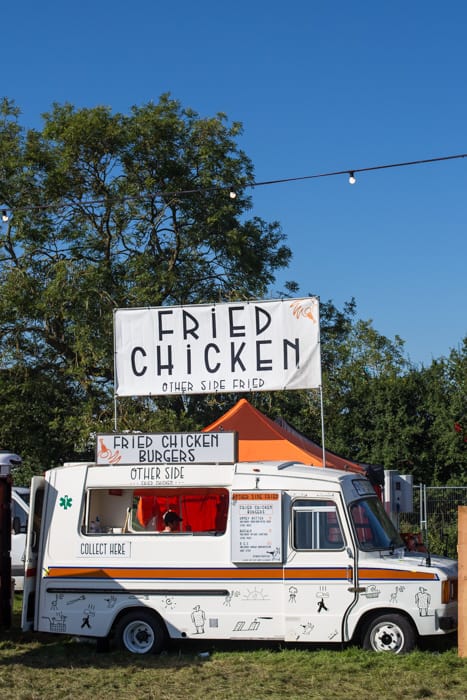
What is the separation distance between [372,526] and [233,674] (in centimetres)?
236

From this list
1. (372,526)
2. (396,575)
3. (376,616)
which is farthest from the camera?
(372,526)

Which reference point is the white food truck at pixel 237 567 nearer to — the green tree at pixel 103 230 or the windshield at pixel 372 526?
the windshield at pixel 372 526

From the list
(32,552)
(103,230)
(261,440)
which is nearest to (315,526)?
(32,552)

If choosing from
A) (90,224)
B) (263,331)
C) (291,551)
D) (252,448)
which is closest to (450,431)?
(252,448)

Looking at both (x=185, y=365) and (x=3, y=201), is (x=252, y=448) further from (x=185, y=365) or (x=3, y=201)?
(x=3, y=201)

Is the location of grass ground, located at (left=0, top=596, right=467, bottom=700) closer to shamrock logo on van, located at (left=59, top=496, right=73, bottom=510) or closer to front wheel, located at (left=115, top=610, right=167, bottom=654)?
front wheel, located at (left=115, top=610, right=167, bottom=654)

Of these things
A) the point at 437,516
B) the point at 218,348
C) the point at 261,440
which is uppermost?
the point at 218,348

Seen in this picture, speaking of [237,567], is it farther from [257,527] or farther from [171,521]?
[171,521]

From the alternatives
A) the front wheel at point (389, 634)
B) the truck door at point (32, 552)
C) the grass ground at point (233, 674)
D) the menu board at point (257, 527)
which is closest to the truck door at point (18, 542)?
the truck door at point (32, 552)

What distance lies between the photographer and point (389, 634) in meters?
9.74

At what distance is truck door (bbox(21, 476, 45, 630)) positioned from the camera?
10.6 metres

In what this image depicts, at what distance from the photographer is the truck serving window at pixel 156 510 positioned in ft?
35.4

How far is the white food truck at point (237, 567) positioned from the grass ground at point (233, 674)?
28cm

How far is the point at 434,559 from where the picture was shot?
1054cm
